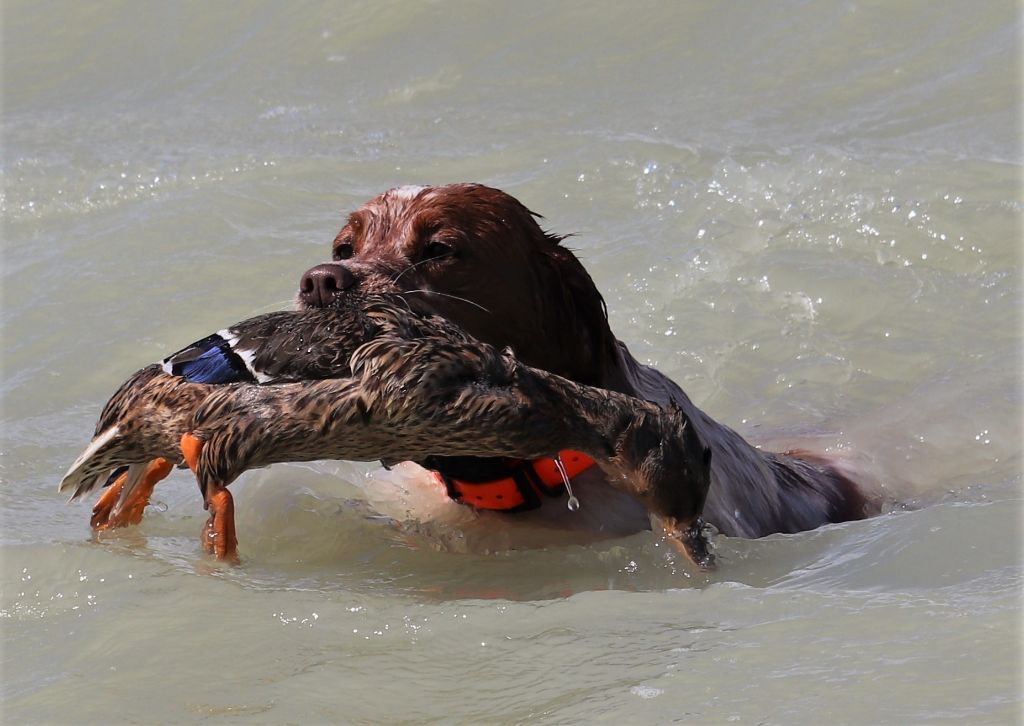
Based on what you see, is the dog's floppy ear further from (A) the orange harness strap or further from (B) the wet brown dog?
(A) the orange harness strap

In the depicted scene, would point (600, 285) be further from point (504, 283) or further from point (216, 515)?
point (216, 515)

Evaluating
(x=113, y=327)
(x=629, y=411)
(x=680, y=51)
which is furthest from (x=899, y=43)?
(x=629, y=411)

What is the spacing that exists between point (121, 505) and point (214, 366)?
89 cm

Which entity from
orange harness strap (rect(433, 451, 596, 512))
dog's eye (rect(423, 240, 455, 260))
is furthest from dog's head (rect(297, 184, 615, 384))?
orange harness strap (rect(433, 451, 596, 512))

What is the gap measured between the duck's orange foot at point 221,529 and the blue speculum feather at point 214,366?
0.27 meters

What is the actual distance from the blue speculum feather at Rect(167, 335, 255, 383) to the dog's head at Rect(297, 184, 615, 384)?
0.85 meters

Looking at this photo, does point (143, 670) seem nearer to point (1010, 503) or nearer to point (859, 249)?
point (1010, 503)

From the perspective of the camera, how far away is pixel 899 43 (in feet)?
30.7

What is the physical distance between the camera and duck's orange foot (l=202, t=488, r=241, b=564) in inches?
148

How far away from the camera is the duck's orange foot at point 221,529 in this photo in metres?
3.76

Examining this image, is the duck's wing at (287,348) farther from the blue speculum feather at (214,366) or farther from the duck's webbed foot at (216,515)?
the duck's webbed foot at (216,515)

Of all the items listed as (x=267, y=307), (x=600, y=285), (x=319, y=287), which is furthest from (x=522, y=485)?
(x=600, y=285)

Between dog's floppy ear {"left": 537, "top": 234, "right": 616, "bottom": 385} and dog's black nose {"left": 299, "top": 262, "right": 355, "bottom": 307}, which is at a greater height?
dog's black nose {"left": 299, "top": 262, "right": 355, "bottom": 307}

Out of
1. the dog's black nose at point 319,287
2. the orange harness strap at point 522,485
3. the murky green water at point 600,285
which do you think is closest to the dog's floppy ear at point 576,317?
the orange harness strap at point 522,485
